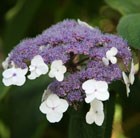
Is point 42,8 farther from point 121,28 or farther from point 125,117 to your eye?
point 121,28

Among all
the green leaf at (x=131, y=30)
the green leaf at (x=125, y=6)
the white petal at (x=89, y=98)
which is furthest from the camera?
the green leaf at (x=125, y=6)

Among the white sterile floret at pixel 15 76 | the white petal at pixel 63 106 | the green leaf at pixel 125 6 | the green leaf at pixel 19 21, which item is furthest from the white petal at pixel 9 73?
the green leaf at pixel 19 21

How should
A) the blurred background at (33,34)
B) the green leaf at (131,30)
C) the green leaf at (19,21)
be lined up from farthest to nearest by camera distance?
the green leaf at (19,21), the blurred background at (33,34), the green leaf at (131,30)

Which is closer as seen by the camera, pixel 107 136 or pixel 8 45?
pixel 107 136

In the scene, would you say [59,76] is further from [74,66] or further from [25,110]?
[25,110]

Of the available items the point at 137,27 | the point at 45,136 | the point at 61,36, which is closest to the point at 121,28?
the point at 137,27

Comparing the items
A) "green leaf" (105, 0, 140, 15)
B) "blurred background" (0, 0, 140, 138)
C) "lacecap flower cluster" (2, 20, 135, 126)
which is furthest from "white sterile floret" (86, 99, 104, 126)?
"green leaf" (105, 0, 140, 15)


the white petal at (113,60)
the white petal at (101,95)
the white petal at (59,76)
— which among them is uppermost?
the white petal at (113,60)

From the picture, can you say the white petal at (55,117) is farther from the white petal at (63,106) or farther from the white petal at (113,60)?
the white petal at (113,60)

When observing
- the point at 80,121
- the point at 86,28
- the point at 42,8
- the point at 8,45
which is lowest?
the point at 80,121
